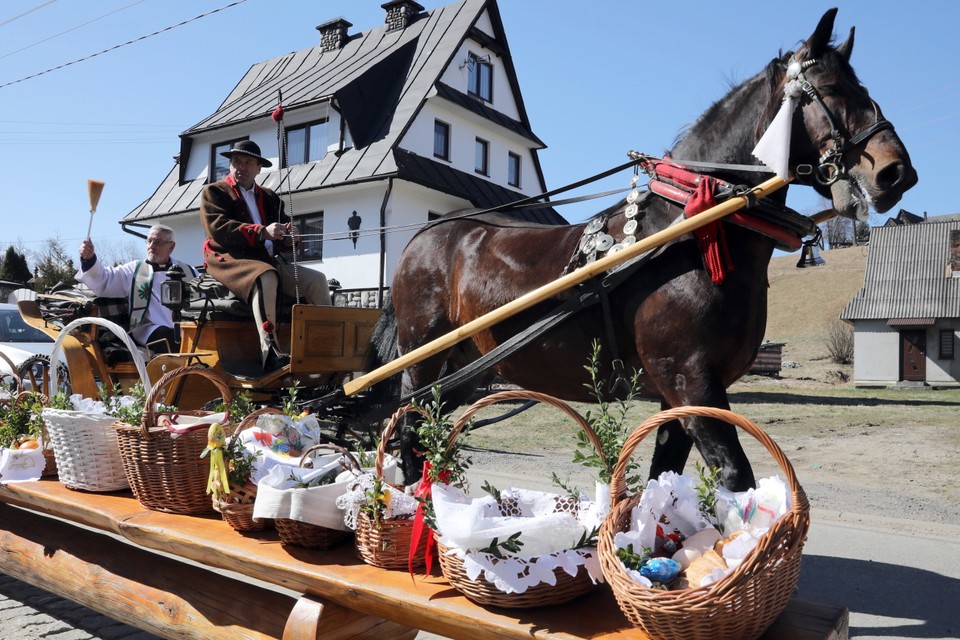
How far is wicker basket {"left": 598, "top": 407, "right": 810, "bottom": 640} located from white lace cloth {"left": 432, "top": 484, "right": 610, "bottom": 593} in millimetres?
158

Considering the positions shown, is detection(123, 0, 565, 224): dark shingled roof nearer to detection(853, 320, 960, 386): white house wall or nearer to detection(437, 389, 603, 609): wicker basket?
detection(853, 320, 960, 386): white house wall

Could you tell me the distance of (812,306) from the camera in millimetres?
48438

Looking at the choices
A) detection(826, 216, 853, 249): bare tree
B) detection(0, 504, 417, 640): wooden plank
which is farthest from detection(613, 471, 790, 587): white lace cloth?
detection(826, 216, 853, 249): bare tree

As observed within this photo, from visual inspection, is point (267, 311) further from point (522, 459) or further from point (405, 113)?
point (405, 113)

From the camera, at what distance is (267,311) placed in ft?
16.1

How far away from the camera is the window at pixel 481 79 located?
2147 centimetres

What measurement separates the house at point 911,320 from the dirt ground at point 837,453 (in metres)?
13.5

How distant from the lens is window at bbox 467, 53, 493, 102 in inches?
845

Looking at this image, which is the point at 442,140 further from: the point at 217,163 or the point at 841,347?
the point at 841,347

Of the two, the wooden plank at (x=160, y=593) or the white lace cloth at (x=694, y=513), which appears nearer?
the white lace cloth at (x=694, y=513)

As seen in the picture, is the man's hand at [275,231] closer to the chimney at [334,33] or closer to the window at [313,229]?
the window at [313,229]

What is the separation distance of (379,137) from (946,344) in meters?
22.0

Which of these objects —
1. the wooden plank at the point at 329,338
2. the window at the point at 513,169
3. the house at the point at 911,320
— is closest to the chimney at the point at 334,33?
the window at the point at 513,169

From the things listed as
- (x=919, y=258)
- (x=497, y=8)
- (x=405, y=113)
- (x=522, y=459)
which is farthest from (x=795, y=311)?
(x=522, y=459)
